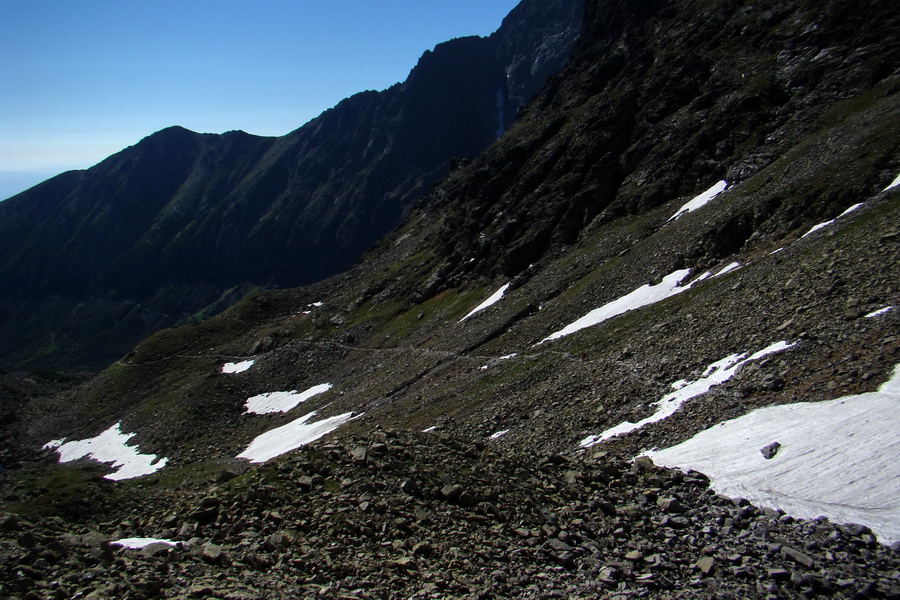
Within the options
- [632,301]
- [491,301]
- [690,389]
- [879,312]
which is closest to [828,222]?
[632,301]

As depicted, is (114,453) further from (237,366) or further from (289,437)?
(289,437)

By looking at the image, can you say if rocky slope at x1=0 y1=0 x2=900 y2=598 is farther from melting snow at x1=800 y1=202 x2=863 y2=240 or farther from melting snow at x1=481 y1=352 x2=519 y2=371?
melting snow at x1=481 y1=352 x2=519 y2=371

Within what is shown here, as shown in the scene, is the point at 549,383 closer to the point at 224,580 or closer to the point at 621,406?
the point at 621,406

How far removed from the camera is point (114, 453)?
77062 millimetres

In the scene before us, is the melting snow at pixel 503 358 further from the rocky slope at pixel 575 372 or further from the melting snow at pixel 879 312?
the melting snow at pixel 879 312

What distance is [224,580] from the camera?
12.3 metres

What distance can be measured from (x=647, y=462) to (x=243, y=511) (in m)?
13.5

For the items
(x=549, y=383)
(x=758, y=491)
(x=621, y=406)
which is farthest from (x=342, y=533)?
(x=549, y=383)

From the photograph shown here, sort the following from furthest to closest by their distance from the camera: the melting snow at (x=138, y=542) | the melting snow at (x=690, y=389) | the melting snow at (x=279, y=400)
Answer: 1. the melting snow at (x=279, y=400)
2. the melting snow at (x=690, y=389)
3. the melting snow at (x=138, y=542)

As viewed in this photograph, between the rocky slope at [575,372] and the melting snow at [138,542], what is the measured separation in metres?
0.40

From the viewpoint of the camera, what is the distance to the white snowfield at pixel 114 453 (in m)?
67.2

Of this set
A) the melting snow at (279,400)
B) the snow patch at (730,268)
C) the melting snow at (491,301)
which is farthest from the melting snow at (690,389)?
the melting snow at (279,400)

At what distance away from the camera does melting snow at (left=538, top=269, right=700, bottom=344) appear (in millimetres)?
47719

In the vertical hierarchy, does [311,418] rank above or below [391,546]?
below
